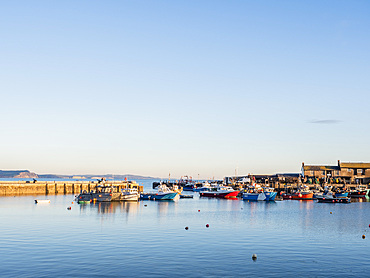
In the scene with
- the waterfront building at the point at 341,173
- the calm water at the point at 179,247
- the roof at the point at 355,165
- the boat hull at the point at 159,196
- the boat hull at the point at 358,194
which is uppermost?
the roof at the point at 355,165

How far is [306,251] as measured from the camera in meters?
39.7

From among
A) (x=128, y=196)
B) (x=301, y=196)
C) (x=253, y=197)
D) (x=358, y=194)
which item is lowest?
(x=358, y=194)

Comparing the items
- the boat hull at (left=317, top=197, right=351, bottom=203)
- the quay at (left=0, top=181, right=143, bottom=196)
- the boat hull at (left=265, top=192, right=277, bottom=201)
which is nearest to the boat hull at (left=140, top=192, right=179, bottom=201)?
the quay at (left=0, top=181, right=143, bottom=196)

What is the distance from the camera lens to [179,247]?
41.2m

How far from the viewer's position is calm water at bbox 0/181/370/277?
31797 millimetres

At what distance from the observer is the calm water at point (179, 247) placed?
104 ft

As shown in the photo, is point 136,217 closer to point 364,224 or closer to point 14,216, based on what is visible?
point 14,216

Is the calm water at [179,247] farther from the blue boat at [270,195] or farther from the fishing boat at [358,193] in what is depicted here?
the fishing boat at [358,193]

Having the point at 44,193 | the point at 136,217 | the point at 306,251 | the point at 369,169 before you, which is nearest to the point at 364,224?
the point at 306,251

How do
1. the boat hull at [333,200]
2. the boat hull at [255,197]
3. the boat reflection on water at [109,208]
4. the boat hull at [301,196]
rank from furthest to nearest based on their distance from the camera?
the boat hull at [301,196] < the boat hull at [255,197] < the boat hull at [333,200] < the boat reflection on water at [109,208]

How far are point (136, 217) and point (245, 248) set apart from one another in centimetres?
3111

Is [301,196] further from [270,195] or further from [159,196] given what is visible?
[159,196]

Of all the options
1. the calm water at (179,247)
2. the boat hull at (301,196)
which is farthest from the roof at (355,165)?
the calm water at (179,247)

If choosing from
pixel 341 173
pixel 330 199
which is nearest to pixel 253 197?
pixel 330 199
